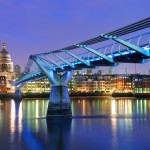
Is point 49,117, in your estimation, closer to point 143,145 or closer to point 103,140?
point 103,140

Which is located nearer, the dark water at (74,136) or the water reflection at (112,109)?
the dark water at (74,136)

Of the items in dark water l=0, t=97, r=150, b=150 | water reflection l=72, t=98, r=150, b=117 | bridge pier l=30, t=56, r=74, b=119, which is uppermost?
bridge pier l=30, t=56, r=74, b=119

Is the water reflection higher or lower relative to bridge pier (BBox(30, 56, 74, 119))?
lower

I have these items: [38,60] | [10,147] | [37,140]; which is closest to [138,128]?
[37,140]

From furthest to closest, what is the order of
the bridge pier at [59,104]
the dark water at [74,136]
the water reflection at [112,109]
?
1. the water reflection at [112,109]
2. the bridge pier at [59,104]
3. the dark water at [74,136]

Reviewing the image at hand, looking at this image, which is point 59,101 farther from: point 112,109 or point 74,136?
point 112,109

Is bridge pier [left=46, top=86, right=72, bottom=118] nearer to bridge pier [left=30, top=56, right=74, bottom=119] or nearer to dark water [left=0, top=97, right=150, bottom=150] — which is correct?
bridge pier [left=30, top=56, right=74, bottom=119]

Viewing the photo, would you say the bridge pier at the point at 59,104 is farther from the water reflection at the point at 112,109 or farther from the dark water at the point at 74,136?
the water reflection at the point at 112,109

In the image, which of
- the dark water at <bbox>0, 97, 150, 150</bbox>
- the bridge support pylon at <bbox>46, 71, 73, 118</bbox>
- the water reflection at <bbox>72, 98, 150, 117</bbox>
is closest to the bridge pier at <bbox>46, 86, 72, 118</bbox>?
the bridge support pylon at <bbox>46, 71, 73, 118</bbox>

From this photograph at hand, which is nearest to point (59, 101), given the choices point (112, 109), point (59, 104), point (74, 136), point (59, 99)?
point (59, 99)

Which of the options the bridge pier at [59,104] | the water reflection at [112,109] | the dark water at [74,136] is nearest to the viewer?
the dark water at [74,136]

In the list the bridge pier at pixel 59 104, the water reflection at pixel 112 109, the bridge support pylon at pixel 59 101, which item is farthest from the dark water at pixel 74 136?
the water reflection at pixel 112 109

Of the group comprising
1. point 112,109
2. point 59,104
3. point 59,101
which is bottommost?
point 112,109

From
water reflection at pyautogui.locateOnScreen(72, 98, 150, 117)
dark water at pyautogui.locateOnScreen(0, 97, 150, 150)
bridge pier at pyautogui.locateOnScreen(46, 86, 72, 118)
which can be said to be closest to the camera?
dark water at pyautogui.locateOnScreen(0, 97, 150, 150)
